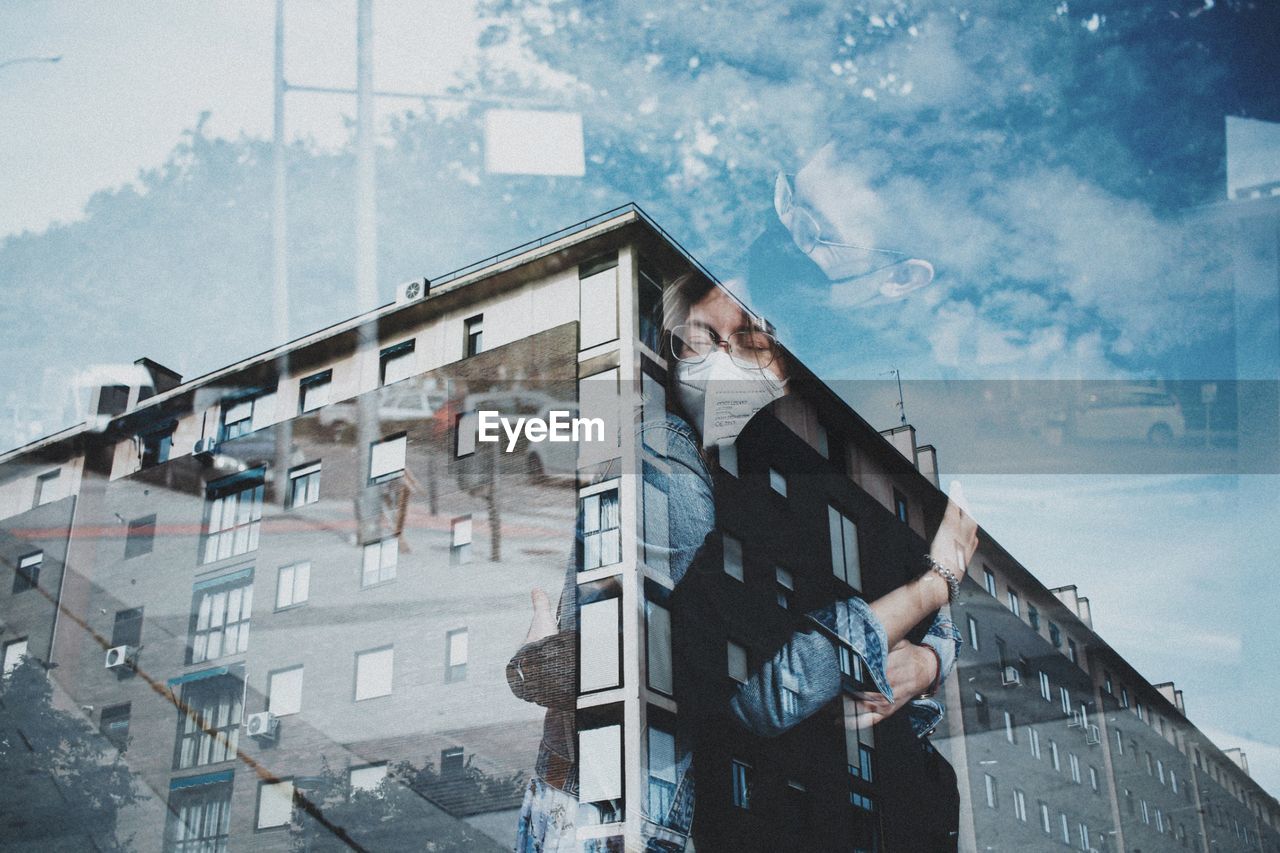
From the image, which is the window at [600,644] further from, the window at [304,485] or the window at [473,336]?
the window at [304,485]

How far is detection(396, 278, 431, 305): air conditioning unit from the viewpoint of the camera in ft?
69.5

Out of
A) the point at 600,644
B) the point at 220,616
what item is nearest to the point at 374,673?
the point at 220,616

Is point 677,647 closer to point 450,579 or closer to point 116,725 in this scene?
point 450,579

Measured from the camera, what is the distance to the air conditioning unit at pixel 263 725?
61.5 ft

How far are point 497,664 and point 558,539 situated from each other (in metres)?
2.12

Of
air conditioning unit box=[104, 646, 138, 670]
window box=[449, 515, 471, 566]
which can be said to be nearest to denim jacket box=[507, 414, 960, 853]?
window box=[449, 515, 471, 566]

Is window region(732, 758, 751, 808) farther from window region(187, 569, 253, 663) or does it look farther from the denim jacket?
window region(187, 569, 253, 663)

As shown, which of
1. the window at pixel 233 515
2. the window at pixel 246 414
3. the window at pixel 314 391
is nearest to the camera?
the window at pixel 233 515

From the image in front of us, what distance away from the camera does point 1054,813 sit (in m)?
31.0

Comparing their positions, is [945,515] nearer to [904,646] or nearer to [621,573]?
[904,646]

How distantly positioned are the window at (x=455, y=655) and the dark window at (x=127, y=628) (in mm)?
8223

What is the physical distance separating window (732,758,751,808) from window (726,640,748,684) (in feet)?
4.48

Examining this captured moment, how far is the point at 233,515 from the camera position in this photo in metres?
22.1

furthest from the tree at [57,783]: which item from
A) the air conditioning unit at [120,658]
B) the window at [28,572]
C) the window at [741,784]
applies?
the window at [741,784]
